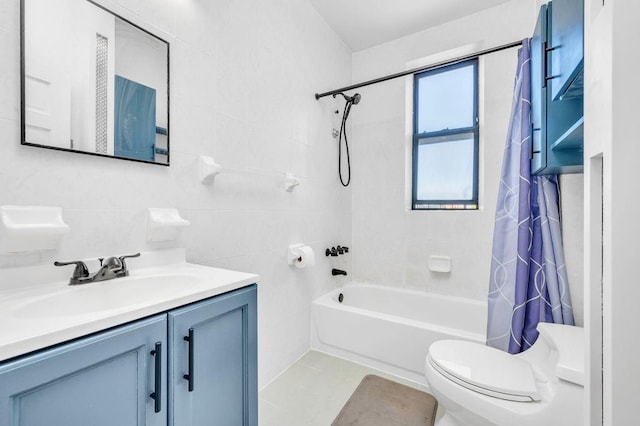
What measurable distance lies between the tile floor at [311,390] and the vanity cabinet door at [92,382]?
102 cm

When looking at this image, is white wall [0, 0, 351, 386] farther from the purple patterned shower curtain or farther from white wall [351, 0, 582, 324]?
the purple patterned shower curtain

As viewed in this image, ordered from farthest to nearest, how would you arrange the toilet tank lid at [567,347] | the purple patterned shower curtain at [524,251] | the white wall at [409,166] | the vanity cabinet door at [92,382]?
the white wall at [409,166] < the purple patterned shower curtain at [524,251] < the toilet tank lid at [567,347] < the vanity cabinet door at [92,382]

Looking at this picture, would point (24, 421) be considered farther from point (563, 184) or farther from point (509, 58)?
point (509, 58)

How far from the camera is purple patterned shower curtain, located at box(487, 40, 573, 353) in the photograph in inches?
59.6

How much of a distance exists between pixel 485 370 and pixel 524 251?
2.24 ft

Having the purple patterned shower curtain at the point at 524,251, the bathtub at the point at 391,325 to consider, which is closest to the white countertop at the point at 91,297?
the bathtub at the point at 391,325

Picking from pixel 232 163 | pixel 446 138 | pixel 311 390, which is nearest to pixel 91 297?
pixel 232 163

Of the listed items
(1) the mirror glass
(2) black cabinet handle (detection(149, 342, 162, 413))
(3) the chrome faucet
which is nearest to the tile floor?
(2) black cabinet handle (detection(149, 342, 162, 413))

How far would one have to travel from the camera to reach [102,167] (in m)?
1.07

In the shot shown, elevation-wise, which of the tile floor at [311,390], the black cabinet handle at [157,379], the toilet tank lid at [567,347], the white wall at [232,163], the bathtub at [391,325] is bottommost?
the tile floor at [311,390]

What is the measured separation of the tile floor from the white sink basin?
1.00 meters

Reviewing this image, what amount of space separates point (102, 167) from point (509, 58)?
2.79 meters

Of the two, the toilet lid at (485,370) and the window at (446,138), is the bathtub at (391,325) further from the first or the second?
the window at (446,138)

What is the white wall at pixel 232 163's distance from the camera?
0.97 metres
